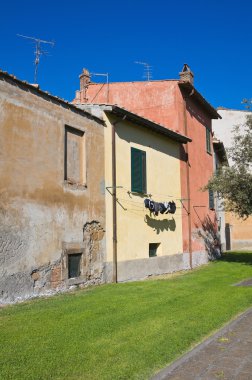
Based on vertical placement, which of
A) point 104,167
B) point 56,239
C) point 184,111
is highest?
point 184,111

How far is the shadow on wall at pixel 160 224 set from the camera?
1510cm

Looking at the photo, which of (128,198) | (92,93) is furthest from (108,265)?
(92,93)

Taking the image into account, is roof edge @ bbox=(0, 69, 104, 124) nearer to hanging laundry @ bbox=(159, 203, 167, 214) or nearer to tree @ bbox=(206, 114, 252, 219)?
hanging laundry @ bbox=(159, 203, 167, 214)

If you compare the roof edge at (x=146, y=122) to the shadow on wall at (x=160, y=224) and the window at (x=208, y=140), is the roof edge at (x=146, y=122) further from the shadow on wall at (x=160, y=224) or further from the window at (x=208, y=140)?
the window at (x=208, y=140)

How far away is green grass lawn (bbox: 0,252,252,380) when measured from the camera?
5.11 meters

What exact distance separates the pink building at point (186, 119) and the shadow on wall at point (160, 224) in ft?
3.71

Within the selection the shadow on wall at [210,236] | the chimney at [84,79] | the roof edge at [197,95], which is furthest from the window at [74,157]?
the chimney at [84,79]

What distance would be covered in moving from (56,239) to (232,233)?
26.2 metres

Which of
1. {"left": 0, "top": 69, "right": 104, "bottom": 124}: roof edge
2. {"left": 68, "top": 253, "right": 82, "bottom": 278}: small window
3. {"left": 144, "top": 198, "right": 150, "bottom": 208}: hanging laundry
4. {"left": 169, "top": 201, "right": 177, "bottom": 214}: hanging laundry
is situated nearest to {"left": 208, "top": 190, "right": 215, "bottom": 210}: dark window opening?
{"left": 169, "top": 201, "right": 177, "bottom": 214}: hanging laundry

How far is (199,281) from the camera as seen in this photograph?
13242 millimetres

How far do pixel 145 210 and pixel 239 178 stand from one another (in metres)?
4.79

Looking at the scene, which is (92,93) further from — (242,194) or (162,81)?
(242,194)

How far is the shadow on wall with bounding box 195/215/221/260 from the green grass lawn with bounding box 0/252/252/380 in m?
8.43

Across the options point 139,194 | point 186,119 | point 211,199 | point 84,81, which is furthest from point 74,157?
point 211,199
